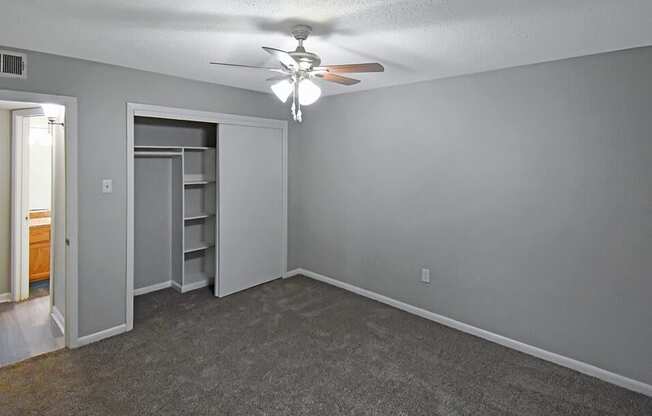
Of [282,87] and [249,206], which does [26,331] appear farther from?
[282,87]

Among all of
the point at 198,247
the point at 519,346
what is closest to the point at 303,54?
the point at 519,346

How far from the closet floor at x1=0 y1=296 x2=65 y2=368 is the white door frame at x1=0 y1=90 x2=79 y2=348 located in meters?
0.27

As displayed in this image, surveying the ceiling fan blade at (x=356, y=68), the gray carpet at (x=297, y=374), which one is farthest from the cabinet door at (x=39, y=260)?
the ceiling fan blade at (x=356, y=68)

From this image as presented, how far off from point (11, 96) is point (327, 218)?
3102 millimetres

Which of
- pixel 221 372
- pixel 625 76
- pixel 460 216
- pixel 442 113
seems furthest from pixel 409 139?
pixel 221 372

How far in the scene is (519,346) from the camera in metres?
3.08

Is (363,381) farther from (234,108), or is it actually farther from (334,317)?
(234,108)

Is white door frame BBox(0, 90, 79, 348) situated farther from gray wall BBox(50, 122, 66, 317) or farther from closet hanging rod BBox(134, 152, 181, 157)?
closet hanging rod BBox(134, 152, 181, 157)

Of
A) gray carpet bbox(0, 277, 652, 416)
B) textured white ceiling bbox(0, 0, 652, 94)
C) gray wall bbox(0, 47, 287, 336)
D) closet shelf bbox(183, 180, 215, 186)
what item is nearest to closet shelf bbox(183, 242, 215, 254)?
closet shelf bbox(183, 180, 215, 186)

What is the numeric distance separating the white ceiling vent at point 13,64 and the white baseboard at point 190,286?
2518 mm

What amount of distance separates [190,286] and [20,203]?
6.37 feet

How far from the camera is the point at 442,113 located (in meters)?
3.45

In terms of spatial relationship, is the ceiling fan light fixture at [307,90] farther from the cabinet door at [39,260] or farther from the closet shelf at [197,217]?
the cabinet door at [39,260]

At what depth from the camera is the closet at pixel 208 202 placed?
411 centimetres
